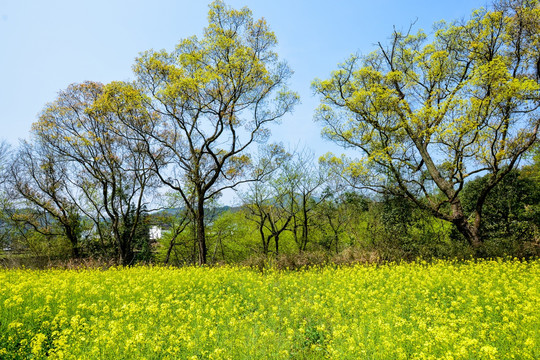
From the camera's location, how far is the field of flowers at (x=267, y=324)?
4.25 meters

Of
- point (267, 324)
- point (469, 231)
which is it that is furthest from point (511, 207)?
point (267, 324)

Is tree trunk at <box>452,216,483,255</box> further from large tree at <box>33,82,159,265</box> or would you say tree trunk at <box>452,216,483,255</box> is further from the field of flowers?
large tree at <box>33,82,159,265</box>

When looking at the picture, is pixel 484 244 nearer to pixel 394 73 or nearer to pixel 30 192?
pixel 394 73

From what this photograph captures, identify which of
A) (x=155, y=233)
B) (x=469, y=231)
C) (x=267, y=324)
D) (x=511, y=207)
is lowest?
(x=267, y=324)

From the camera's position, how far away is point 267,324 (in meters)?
6.09

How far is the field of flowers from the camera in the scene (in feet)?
13.9

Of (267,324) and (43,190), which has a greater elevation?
(43,190)

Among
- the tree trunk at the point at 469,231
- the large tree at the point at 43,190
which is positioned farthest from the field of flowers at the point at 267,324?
the large tree at the point at 43,190

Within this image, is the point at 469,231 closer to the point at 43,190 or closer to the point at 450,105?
the point at 450,105

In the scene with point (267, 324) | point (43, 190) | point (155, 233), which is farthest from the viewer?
point (155, 233)

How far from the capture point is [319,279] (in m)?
10.3

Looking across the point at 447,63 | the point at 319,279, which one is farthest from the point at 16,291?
the point at 447,63

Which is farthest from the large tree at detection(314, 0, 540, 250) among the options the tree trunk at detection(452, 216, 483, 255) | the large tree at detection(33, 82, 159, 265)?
the large tree at detection(33, 82, 159, 265)

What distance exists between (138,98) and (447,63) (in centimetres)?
1766
